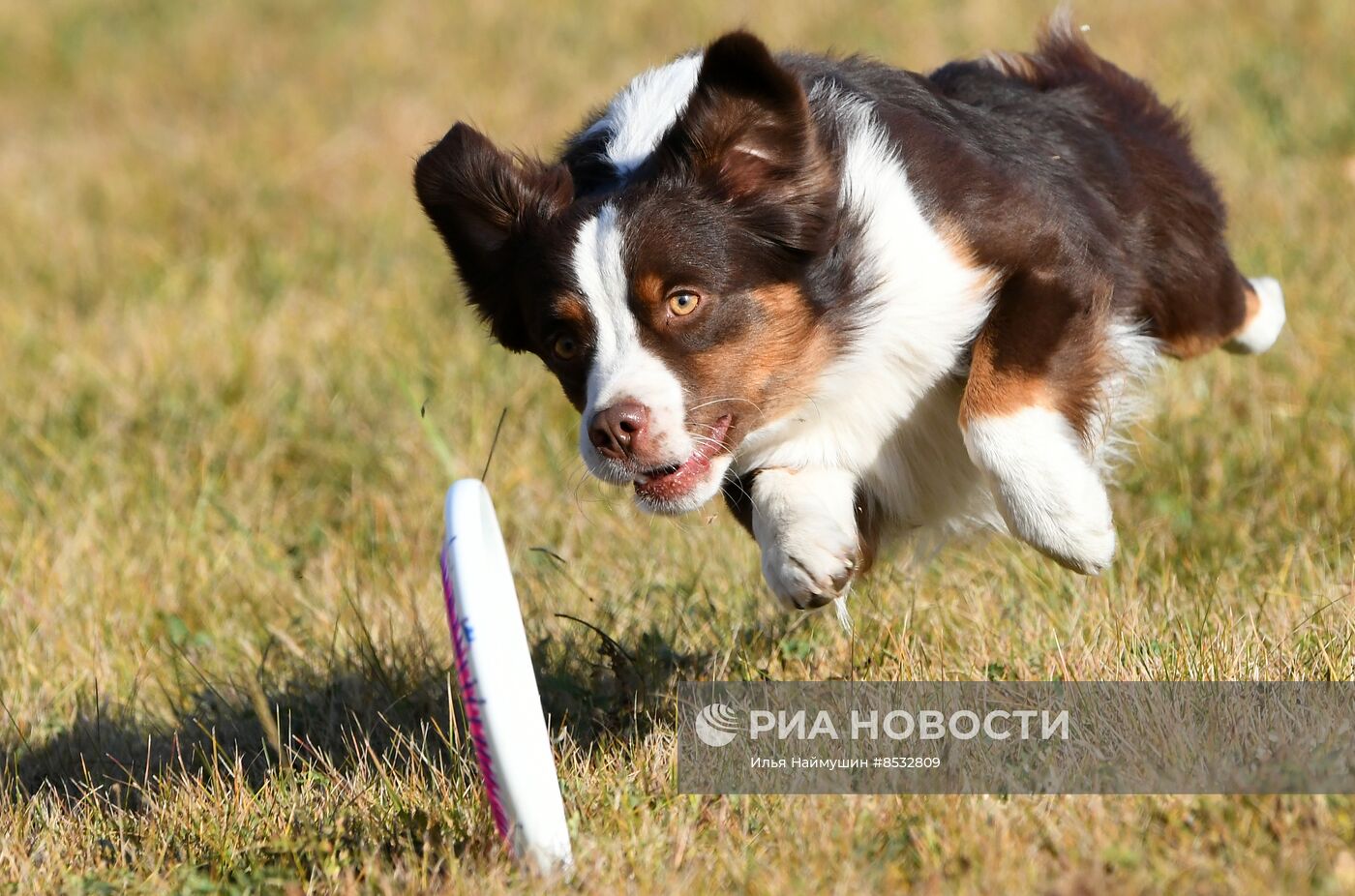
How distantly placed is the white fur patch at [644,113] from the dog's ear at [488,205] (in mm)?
154

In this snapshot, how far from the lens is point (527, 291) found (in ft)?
12.5

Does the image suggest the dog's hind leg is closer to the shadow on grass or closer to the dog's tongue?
the dog's tongue

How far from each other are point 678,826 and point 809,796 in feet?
0.87

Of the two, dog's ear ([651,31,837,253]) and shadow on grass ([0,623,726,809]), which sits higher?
dog's ear ([651,31,837,253])

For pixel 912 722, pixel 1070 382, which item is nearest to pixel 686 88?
pixel 1070 382

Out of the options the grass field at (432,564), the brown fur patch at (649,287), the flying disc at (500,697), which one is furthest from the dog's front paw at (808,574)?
the flying disc at (500,697)

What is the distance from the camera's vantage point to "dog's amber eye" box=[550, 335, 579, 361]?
368 cm

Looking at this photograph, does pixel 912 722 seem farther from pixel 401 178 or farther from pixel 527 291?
pixel 401 178

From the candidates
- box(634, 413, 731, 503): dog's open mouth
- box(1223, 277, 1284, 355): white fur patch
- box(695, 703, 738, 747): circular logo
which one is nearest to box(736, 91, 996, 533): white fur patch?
box(634, 413, 731, 503): dog's open mouth

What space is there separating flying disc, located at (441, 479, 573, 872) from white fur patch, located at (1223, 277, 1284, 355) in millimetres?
3000

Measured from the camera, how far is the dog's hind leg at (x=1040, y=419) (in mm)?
3588

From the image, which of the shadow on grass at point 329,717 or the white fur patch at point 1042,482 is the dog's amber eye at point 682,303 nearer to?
the white fur patch at point 1042,482

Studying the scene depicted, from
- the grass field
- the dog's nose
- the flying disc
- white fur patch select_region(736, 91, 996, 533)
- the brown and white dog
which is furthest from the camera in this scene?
white fur patch select_region(736, 91, 996, 533)

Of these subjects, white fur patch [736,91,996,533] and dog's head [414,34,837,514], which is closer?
dog's head [414,34,837,514]
